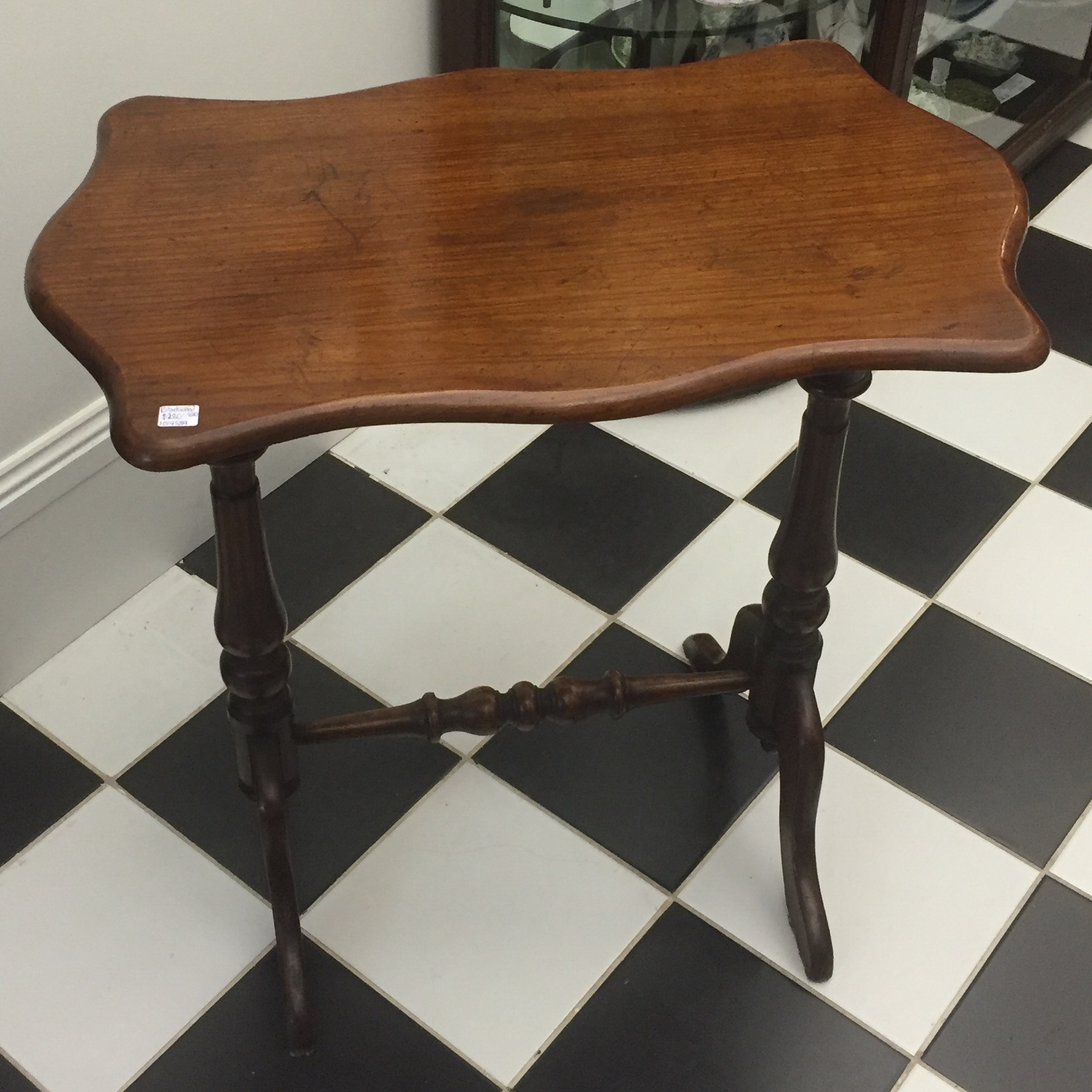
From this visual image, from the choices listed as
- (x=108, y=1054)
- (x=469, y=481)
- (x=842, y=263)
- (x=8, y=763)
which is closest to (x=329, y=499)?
(x=469, y=481)

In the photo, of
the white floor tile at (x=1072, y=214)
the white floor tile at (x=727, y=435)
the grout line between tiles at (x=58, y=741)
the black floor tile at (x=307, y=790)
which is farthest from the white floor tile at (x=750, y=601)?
the white floor tile at (x=1072, y=214)

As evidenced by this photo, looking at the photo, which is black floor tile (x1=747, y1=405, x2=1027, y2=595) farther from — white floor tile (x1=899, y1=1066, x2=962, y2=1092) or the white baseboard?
the white baseboard

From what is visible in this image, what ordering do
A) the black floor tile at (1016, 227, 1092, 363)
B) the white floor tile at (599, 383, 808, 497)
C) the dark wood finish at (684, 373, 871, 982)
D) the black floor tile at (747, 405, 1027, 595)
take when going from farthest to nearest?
1. the black floor tile at (1016, 227, 1092, 363)
2. the white floor tile at (599, 383, 808, 497)
3. the black floor tile at (747, 405, 1027, 595)
4. the dark wood finish at (684, 373, 871, 982)

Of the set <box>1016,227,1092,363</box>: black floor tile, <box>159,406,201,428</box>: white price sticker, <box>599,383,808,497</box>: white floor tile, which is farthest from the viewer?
<box>1016,227,1092,363</box>: black floor tile

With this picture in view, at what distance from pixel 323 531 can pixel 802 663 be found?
0.73m

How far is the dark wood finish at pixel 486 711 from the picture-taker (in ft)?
4.16

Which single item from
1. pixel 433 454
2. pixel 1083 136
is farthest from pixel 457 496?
pixel 1083 136

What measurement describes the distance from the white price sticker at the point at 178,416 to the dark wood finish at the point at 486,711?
0.52 meters

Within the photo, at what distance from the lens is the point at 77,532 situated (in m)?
1.59

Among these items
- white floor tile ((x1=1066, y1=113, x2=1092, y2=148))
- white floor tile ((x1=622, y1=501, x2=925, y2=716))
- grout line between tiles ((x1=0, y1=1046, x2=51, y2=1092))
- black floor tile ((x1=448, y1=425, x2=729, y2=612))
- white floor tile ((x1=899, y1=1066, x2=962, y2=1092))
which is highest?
white floor tile ((x1=1066, y1=113, x2=1092, y2=148))

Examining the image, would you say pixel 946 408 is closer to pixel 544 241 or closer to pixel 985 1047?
pixel 985 1047

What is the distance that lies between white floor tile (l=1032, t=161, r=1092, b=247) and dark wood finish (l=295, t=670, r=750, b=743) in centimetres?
144

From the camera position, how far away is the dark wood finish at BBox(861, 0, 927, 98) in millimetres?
1824

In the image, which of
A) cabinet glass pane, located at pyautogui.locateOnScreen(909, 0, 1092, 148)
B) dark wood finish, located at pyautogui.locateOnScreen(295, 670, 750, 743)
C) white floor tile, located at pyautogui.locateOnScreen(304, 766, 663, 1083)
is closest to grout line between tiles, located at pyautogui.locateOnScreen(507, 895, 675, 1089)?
white floor tile, located at pyautogui.locateOnScreen(304, 766, 663, 1083)
